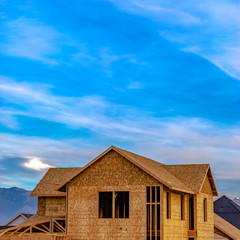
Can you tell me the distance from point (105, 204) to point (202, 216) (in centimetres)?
898

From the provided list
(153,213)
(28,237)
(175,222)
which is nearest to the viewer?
(153,213)

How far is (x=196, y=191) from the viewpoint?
4297 cm

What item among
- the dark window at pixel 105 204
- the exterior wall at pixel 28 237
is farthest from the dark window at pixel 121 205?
the exterior wall at pixel 28 237

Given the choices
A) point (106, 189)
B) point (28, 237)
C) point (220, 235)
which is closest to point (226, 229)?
point (220, 235)

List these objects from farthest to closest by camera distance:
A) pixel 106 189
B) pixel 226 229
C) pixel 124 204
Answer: pixel 226 229
pixel 124 204
pixel 106 189

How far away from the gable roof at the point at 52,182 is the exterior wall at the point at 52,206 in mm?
739

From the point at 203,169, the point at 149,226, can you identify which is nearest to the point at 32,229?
the point at 149,226

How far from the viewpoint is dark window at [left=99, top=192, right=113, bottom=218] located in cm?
4092

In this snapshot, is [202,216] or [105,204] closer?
[105,204]

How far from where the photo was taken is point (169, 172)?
4612 cm

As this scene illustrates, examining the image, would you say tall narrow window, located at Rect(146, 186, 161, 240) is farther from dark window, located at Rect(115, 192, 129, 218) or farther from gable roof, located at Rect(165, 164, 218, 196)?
gable roof, located at Rect(165, 164, 218, 196)

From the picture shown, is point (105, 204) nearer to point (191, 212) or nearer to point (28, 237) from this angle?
point (28, 237)

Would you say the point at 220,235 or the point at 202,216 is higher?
the point at 202,216

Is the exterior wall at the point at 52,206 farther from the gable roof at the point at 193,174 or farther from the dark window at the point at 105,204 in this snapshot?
the gable roof at the point at 193,174
